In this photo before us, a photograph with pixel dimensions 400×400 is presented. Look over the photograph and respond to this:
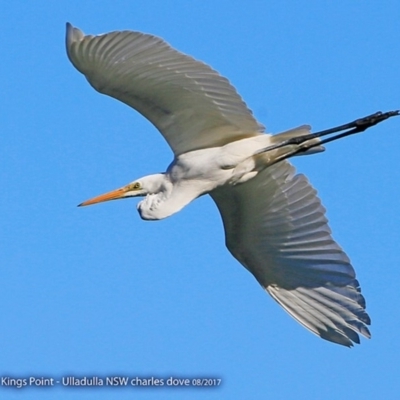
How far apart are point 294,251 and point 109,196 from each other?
191cm

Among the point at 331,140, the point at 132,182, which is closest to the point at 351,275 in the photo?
the point at 331,140

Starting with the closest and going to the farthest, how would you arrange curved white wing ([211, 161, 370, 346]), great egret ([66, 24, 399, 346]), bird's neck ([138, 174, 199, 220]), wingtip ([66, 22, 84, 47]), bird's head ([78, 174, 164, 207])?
1. wingtip ([66, 22, 84, 47])
2. great egret ([66, 24, 399, 346])
3. bird's neck ([138, 174, 199, 220])
4. bird's head ([78, 174, 164, 207])
5. curved white wing ([211, 161, 370, 346])

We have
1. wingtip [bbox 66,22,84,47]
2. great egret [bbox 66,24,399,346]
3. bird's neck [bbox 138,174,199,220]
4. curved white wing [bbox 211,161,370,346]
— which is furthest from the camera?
curved white wing [bbox 211,161,370,346]

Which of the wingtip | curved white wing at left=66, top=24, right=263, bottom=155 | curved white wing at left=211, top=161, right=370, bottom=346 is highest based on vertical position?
the wingtip

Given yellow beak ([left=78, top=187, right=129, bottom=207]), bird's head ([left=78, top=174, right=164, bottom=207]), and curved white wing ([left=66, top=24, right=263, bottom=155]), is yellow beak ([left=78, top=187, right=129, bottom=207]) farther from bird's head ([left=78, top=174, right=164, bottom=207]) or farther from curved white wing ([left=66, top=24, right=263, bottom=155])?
curved white wing ([left=66, top=24, right=263, bottom=155])

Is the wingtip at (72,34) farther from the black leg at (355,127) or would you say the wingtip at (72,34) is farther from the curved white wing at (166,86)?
the black leg at (355,127)

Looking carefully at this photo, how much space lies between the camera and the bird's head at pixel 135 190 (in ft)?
34.8

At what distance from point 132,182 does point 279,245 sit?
5.39 ft

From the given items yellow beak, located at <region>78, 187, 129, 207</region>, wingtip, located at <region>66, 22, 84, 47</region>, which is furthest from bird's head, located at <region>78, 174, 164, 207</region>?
wingtip, located at <region>66, 22, 84, 47</region>

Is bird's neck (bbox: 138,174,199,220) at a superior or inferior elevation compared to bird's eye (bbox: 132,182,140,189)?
inferior

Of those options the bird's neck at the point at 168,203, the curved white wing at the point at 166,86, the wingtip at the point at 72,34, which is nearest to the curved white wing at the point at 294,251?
the bird's neck at the point at 168,203

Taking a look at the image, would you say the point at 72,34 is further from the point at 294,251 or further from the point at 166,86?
the point at 294,251

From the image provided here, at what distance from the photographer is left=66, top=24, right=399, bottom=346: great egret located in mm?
9719

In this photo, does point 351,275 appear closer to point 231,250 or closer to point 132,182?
point 231,250
